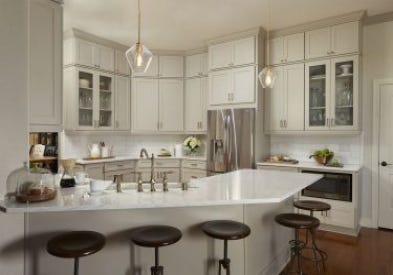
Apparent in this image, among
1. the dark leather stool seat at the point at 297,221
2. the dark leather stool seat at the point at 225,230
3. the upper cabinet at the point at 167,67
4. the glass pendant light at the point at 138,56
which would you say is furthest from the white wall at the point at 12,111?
the upper cabinet at the point at 167,67

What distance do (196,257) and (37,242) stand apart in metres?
1.16

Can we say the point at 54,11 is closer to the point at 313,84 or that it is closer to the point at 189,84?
the point at 189,84

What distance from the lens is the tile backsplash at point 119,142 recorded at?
4676 mm

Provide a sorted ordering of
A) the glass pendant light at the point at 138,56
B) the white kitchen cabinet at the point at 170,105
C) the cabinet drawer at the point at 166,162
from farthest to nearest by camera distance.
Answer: the white kitchen cabinet at the point at 170,105, the cabinet drawer at the point at 166,162, the glass pendant light at the point at 138,56

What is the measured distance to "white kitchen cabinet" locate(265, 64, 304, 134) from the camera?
4281 millimetres

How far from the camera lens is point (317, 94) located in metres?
4.18

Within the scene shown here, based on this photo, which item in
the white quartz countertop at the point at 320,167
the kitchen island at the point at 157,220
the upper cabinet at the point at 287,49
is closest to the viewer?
the kitchen island at the point at 157,220

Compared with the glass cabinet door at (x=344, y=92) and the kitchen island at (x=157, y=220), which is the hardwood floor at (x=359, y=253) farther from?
the glass cabinet door at (x=344, y=92)

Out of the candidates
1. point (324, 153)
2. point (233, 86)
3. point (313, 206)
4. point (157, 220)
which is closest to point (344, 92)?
point (324, 153)

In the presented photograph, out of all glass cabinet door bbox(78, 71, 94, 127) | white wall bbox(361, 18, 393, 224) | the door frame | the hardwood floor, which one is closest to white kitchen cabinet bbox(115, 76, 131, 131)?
glass cabinet door bbox(78, 71, 94, 127)

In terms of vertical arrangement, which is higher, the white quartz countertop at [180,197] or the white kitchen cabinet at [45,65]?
the white kitchen cabinet at [45,65]

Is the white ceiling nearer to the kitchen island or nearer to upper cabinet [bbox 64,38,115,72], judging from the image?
upper cabinet [bbox 64,38,115,72]

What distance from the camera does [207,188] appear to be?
2.35 metres

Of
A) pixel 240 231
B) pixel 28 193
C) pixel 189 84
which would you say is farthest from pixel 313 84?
pixel 28 193
